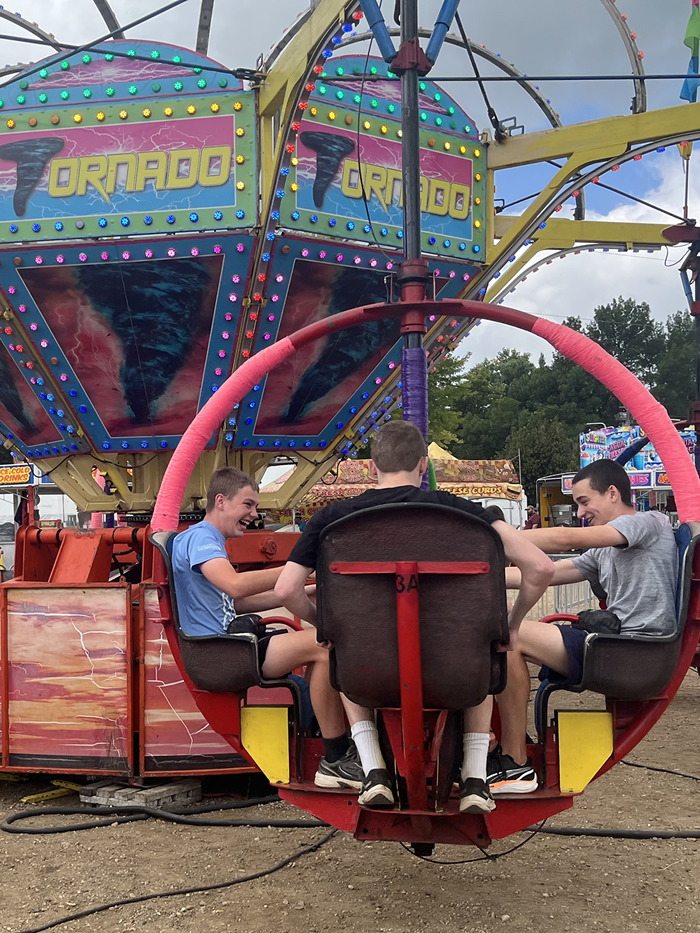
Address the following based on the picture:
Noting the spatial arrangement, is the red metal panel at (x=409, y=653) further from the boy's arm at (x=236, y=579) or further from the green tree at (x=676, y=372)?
the green tree at (x=676, y=372)

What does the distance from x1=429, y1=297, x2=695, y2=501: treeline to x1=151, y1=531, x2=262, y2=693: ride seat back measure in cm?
4447

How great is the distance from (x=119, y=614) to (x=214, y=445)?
7.90 ft

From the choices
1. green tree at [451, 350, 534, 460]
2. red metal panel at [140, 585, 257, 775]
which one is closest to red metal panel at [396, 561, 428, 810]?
red metal panel at [140, 585, 257, 775]

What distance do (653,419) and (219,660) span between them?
1695mm

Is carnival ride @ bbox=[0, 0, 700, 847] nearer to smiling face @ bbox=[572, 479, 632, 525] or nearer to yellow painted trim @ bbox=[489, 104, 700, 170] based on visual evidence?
yellow painted trim @ bbox=[489, 104, 700, 170]

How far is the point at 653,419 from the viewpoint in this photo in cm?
312

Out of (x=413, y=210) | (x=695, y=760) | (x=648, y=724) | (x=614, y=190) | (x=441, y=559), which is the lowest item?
(x=695, y=760)

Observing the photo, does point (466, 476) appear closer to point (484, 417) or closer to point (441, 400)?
point (441, 400)

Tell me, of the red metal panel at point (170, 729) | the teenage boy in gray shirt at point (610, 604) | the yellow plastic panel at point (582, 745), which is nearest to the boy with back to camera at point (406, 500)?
the teenage boy in gray shirt at point (610, 604)

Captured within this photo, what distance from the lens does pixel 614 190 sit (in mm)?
8211

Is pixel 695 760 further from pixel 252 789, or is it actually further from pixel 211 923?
pixel 211 923

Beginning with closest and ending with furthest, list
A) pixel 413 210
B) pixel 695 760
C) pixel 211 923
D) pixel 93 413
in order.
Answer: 1. pixel 211 923
2. pixel 413 210
3. pixel 695 760
4. pixel 93 413

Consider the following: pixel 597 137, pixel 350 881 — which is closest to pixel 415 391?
pixel 350 881

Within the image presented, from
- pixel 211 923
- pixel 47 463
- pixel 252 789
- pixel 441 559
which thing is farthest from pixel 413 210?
pixel 47 463
